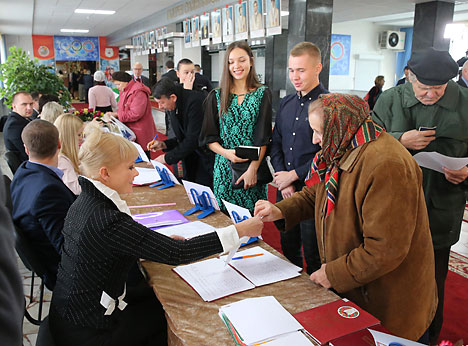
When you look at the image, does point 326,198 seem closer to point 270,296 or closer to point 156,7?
point 270,296

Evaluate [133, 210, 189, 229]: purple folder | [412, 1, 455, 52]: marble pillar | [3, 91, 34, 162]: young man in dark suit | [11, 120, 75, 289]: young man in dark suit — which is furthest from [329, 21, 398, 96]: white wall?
[11, 120, 75, 289]: young man in dark suit

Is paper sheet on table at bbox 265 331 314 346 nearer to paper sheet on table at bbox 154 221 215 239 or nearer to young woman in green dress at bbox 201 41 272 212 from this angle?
paper sheet on table at bbox 154 221 215 239

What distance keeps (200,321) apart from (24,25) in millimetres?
16037

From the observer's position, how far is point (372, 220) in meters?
1.32

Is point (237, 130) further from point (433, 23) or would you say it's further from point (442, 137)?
point (433, 23)

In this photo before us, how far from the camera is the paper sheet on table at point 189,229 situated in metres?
1.94

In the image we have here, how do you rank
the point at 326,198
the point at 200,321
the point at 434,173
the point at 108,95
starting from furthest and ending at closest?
the point at 108,95, the point at 434,173, the point at 326,198, the point at 200,321

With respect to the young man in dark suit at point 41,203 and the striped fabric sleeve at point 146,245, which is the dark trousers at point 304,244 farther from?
the young man in dark suit at point 41,203

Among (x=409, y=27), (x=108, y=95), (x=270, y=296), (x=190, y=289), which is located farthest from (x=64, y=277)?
(x=409, y=27)

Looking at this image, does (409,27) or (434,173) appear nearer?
(434,173)

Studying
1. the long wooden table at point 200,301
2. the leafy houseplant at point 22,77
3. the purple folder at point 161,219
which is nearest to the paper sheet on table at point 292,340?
the long wooden table at point 200,301

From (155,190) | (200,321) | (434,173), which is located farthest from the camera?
(155,190)

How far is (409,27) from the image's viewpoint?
15.3m

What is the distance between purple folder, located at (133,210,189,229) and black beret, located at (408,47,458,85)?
143cm
